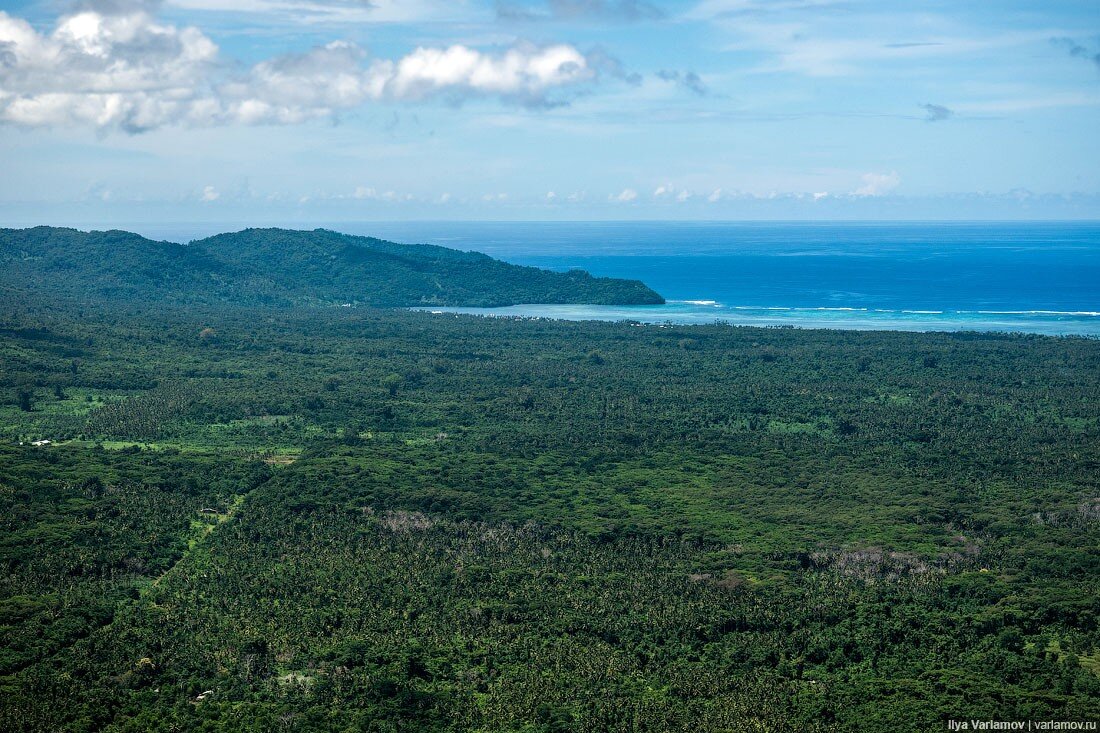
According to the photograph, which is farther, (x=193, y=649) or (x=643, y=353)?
(x=643, y=353)

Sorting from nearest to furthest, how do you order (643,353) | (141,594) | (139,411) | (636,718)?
(636,718), (141,594), (139,411), (643,353)

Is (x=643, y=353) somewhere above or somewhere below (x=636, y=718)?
above

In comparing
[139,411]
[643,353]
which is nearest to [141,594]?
[139,411]

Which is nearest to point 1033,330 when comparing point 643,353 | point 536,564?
point 643,353

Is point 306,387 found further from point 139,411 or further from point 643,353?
point 643,353

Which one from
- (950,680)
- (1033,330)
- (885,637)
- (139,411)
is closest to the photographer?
(950,680)

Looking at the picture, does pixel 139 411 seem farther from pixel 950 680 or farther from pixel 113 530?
pixel 950 680
